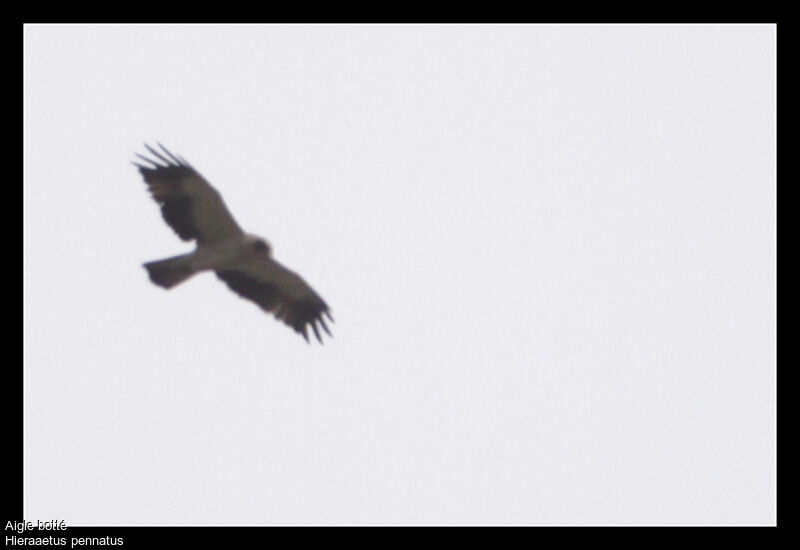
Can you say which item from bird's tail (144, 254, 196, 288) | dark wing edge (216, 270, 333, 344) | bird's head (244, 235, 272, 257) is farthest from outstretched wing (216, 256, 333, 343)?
bird's tail (144, 254, 196, 288)

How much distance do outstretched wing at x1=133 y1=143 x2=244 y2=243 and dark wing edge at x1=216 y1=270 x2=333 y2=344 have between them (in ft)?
3.28

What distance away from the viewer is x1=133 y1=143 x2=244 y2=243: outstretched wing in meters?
20.5

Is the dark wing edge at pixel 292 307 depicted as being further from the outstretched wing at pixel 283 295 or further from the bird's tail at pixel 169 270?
the bird's tail at pixel 169 270

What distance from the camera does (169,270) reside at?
20422mm

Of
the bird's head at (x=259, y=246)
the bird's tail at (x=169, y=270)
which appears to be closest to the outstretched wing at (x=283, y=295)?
the bird's head at (x=259, y=246)

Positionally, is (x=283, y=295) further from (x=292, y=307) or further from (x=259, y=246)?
(x=259, y=246)

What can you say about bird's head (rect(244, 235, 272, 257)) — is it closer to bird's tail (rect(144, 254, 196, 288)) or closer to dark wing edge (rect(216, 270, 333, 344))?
bird's tail (rect(144, 254, 196, 288))

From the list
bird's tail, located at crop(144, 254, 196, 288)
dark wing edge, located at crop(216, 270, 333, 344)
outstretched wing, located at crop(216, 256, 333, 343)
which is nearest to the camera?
bird's tail, located at crop(144, 254, 196, 288)

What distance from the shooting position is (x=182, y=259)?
2048 centimetres

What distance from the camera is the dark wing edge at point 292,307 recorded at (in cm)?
2136

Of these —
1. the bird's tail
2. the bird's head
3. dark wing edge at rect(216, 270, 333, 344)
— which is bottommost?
dark wing edge at rect(216, 270, 333, 344)
